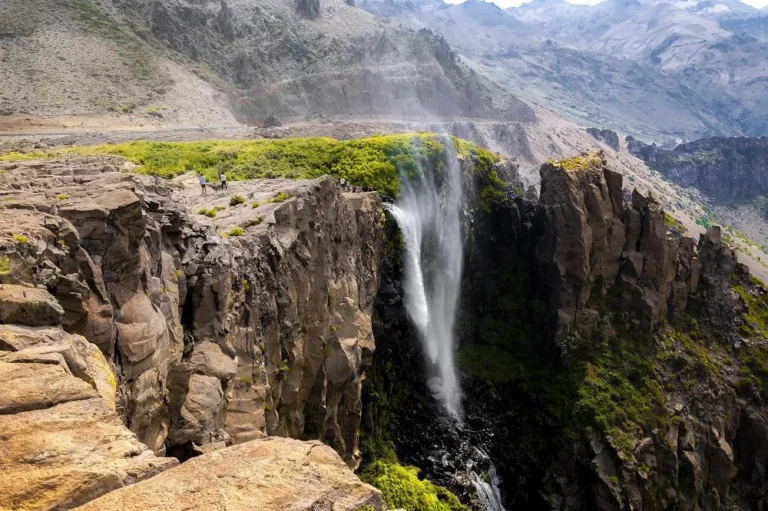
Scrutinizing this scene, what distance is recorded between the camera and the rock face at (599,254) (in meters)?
43.5

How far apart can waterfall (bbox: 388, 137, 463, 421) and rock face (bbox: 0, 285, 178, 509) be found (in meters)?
33.3

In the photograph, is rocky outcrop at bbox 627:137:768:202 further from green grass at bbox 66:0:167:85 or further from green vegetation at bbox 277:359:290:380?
green vegetation at bbox 277:359:290:380

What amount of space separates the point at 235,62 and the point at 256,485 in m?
114

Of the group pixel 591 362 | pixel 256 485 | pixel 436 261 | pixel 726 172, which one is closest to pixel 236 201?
pixel 256 485

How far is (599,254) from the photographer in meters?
44.2

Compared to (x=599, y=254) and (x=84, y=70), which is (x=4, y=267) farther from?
(x=84, y=70)

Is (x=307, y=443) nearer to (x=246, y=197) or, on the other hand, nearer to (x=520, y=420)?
(x=246, y=197)

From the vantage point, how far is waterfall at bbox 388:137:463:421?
4197cm

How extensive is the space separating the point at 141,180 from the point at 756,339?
49630 mm

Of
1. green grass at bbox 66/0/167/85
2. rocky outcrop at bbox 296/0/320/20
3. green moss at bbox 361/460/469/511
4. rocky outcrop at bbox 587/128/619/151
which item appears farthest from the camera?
rocky outcrop at bbox 587/128/619/151

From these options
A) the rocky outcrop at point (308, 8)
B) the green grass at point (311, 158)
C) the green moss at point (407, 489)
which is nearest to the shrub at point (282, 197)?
the green grass at point (311, 158)

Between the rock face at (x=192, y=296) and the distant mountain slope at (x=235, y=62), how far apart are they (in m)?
56.3

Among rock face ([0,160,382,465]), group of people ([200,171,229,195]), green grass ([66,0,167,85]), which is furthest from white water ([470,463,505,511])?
green grass ([66,0,167,85])

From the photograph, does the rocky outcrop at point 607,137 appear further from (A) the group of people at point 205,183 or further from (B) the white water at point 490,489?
(A) the group of people at point 205,183
